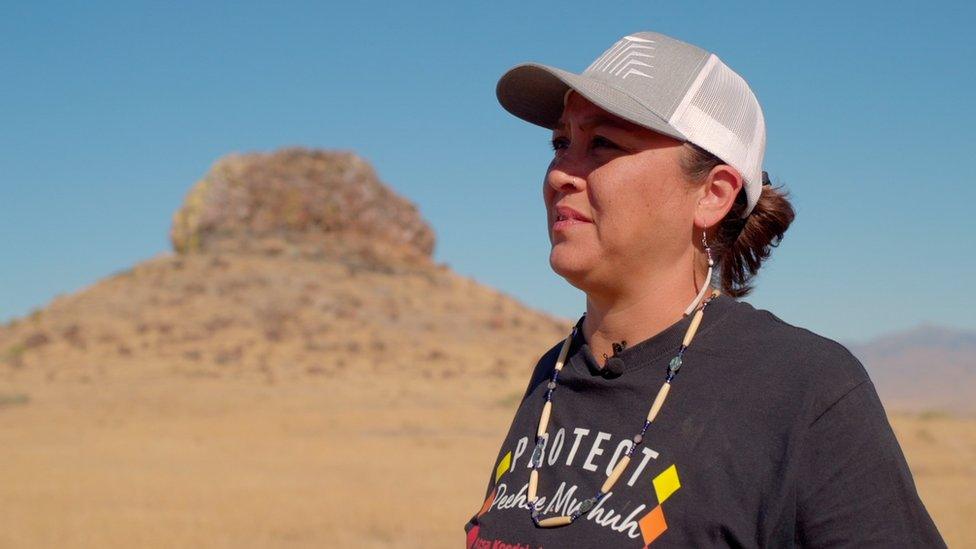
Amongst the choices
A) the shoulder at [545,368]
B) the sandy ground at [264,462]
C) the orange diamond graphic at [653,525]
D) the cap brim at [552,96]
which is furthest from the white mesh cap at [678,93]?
the sandy ground at [264,462]

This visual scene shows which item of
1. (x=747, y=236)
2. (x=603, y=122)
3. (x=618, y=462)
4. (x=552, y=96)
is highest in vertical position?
(x=552, y=96)

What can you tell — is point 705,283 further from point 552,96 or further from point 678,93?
point 552,96

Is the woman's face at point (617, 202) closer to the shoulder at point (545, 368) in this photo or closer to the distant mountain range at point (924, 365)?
the shoulder at point (545, 368)

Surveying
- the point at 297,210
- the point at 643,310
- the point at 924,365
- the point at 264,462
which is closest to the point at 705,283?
the point at 643,310

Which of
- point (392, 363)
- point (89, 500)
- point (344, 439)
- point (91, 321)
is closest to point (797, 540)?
point (89, 500)

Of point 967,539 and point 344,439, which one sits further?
point 344,439

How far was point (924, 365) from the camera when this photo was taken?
9894 cm

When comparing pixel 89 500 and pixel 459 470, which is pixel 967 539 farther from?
pixel 89 500

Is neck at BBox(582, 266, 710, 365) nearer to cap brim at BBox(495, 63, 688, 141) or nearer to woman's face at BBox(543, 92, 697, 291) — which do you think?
woman's face at BBox(543, 92, 697, 291)

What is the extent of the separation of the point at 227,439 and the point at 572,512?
14.2 meters

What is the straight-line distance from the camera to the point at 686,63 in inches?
78.0

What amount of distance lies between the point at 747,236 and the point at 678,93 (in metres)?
A: 0.44

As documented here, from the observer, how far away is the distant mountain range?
7188 centimetres

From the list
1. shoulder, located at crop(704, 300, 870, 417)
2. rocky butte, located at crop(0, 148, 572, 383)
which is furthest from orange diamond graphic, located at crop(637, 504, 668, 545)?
rocky butte, located at crop(0, 148, 572, 383)
